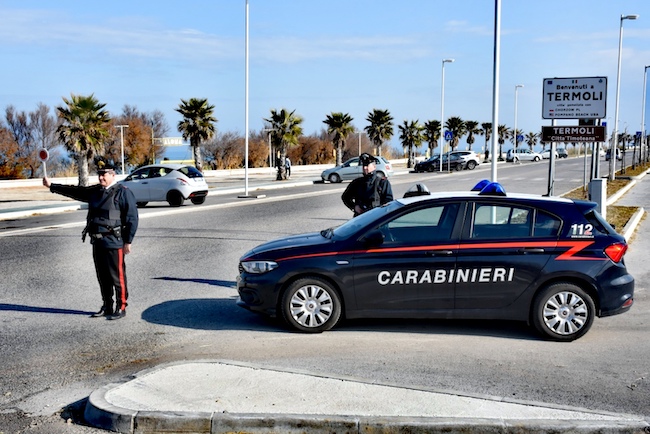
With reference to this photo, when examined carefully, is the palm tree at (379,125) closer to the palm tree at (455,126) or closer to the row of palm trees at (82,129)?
the palm tree at (455,126)

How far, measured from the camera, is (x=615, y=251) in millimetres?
7191

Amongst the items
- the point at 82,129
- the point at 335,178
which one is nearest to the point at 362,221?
the point at 82,129

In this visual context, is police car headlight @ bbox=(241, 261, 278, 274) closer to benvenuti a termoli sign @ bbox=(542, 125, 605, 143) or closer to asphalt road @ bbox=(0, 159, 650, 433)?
asphalt road @ bbox=(0, 159, 650, 433)

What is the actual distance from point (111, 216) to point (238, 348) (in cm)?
226

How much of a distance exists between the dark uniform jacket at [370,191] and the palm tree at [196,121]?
1558 inches

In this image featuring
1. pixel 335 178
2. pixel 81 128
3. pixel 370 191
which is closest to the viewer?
pixel 370 191

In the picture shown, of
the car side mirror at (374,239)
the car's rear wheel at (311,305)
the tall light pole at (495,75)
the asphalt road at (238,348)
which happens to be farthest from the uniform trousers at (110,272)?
the tall light pole at (495,75)

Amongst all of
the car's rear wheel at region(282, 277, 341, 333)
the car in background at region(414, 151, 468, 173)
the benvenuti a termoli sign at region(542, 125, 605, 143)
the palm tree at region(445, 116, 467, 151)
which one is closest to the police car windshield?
the car's rear wheel at region(282, 277, 341, 333)

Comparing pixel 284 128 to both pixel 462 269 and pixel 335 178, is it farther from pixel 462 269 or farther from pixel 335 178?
pixel 462 269

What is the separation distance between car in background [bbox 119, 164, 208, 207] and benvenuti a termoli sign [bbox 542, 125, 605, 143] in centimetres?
1448

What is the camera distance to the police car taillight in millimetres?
7160

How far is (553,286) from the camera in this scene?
7.11 metres

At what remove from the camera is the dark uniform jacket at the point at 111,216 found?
7.86 metres

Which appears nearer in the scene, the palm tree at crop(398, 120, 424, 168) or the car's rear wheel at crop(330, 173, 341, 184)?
the car's rear wheel at crop(330, 173, 341, 184)
